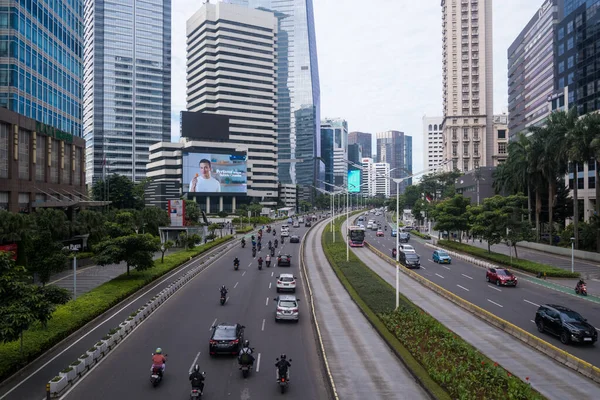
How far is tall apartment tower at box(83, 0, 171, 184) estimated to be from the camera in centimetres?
18662

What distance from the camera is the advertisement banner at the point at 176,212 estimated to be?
75.5 meters

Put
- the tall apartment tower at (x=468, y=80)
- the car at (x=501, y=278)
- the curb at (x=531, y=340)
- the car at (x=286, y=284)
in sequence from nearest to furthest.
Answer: the curb at (x=531, y=340)
the car at (x=286, y=284)
the car at (x=501, y=278)
the tall apartment tower at (x=468, y=80)

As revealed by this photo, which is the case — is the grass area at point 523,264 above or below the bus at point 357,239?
below

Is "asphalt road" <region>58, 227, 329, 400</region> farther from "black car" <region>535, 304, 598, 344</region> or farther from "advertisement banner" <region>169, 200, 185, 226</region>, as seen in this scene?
"advertisement banner" <region>169, 200, 185, 226</region>

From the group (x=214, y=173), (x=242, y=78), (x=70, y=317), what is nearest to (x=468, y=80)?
(x=242, y=78)

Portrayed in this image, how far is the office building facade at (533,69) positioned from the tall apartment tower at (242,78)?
87.9 meters

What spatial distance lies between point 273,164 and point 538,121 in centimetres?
10088

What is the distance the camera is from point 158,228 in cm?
7588

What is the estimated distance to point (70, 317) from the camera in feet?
89.8

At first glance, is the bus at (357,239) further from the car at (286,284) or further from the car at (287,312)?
the car at (287,312)

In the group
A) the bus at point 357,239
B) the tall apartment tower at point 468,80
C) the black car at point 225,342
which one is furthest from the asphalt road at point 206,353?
the tall apartment tower at point 468,80

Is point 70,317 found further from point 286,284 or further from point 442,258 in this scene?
point 442,258

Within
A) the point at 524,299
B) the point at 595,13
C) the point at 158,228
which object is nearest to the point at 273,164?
the point at 158,228

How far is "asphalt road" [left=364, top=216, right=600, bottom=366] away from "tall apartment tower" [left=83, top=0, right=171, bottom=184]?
163745 mm
